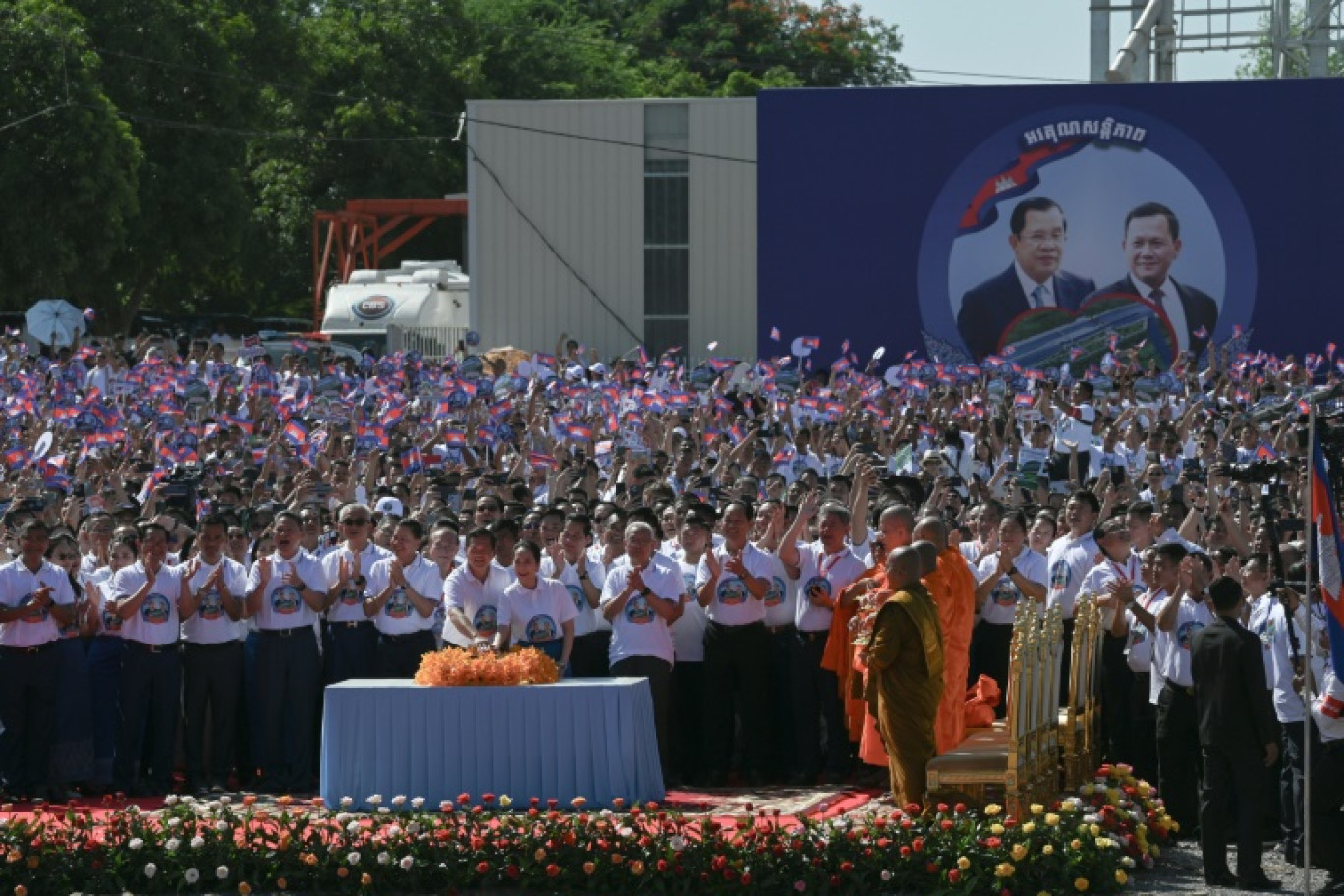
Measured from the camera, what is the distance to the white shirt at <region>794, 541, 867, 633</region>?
1470 cm

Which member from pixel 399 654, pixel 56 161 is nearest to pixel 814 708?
pixel 399 654

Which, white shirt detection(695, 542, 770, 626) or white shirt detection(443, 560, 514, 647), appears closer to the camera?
white shirt detection(443, 560, 514, 647)

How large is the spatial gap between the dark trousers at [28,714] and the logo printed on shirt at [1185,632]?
22.5ft

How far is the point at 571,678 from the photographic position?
45.6 feet

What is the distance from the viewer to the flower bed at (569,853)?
37.2ft

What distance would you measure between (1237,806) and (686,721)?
4.30 meters

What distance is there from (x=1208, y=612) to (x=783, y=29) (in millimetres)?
54358

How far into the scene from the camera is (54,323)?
2934 centimetres

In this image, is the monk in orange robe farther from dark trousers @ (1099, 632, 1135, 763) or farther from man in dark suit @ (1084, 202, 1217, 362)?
man in dark suit @ (1084, 202, 1217, 362)

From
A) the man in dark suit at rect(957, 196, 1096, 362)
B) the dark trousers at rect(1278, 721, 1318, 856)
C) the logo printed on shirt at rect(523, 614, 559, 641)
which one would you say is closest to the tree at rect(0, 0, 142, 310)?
the man in dark suit at rect(957, 196, 1096, 362)

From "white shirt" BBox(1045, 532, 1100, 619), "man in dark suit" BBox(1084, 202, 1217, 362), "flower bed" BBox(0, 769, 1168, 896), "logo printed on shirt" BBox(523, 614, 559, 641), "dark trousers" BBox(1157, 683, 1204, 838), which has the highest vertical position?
"man in dark suit" BBox(1084, 202, 1217, 362)

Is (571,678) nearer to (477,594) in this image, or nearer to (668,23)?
A: (477,594)

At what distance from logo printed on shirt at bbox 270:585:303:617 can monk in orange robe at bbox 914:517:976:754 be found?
4.29 m

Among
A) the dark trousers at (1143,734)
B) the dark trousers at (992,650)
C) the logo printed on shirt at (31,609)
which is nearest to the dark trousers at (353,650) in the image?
the logo printed on shirt at (31,609)
